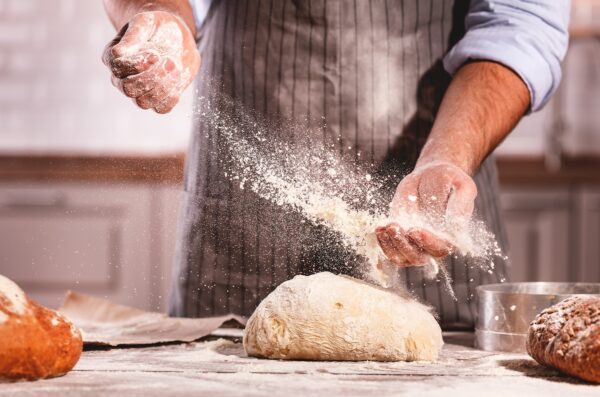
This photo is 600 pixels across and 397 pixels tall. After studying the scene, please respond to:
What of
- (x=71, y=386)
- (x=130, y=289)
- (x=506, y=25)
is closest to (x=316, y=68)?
(x=506, y=25)

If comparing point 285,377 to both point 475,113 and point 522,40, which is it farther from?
point 522,40

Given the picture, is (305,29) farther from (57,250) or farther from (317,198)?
(57,250)

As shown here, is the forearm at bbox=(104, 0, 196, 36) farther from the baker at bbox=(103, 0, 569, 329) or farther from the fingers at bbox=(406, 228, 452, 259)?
the fingers at bbox=(406, 228, 452, 259)

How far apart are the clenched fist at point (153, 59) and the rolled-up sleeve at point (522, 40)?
1.68 ft

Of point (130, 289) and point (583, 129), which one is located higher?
point (583, 129)

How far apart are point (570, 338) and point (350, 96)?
2.27 ft

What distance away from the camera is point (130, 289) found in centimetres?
298

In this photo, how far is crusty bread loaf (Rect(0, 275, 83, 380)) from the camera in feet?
2.78

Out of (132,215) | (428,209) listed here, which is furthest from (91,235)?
(428,209)

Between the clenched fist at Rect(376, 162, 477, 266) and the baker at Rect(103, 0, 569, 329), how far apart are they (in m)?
0.16

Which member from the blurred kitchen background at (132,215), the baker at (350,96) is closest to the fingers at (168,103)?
the baker at (350,96)

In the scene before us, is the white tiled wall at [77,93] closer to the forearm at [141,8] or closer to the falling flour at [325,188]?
the forearm at [141,8]

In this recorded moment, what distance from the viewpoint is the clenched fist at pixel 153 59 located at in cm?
116

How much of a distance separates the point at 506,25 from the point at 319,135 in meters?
0.39
